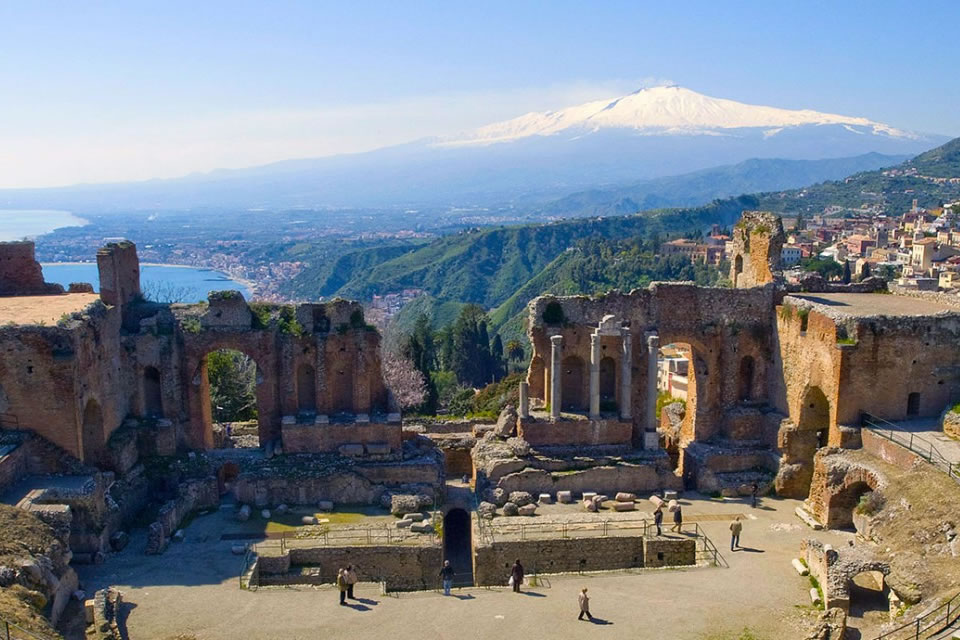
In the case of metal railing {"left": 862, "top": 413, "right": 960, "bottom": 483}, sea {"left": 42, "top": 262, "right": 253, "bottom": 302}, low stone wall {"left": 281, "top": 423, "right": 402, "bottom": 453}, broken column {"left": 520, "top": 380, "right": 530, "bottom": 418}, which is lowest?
sea {"left": 42, "top": 262, "right": 253, "bottom": 302}

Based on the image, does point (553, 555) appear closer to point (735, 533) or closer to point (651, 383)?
point (735, 533)

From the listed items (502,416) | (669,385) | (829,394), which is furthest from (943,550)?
(669,385)

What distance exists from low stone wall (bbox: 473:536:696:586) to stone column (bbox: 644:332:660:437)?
583 cm

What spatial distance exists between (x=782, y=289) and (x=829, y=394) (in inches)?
183

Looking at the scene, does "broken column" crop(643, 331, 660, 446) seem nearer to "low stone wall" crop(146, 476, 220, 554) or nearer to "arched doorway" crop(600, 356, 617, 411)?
"arched doorway" crop(600, 356, 617, 411)

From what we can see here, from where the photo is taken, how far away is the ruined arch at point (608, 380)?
95.8ft

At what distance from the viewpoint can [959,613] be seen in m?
15.2

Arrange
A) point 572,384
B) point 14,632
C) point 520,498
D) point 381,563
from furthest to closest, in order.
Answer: point 572,384
point 520,498
point 381,563
point 14,632

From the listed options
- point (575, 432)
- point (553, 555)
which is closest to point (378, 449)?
point (575, 432)

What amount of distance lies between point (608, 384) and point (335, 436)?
10042mm

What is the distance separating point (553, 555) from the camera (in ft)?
73.3

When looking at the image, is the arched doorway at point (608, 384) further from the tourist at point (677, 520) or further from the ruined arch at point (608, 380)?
the tourist at point (677, 520)

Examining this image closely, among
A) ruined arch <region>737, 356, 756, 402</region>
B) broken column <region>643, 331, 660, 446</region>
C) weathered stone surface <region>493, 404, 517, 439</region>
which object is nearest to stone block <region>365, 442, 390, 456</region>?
weathered stone surface <region>493, 404, 517, 439</region>

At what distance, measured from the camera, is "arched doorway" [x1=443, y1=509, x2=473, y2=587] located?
23547 millimetres
